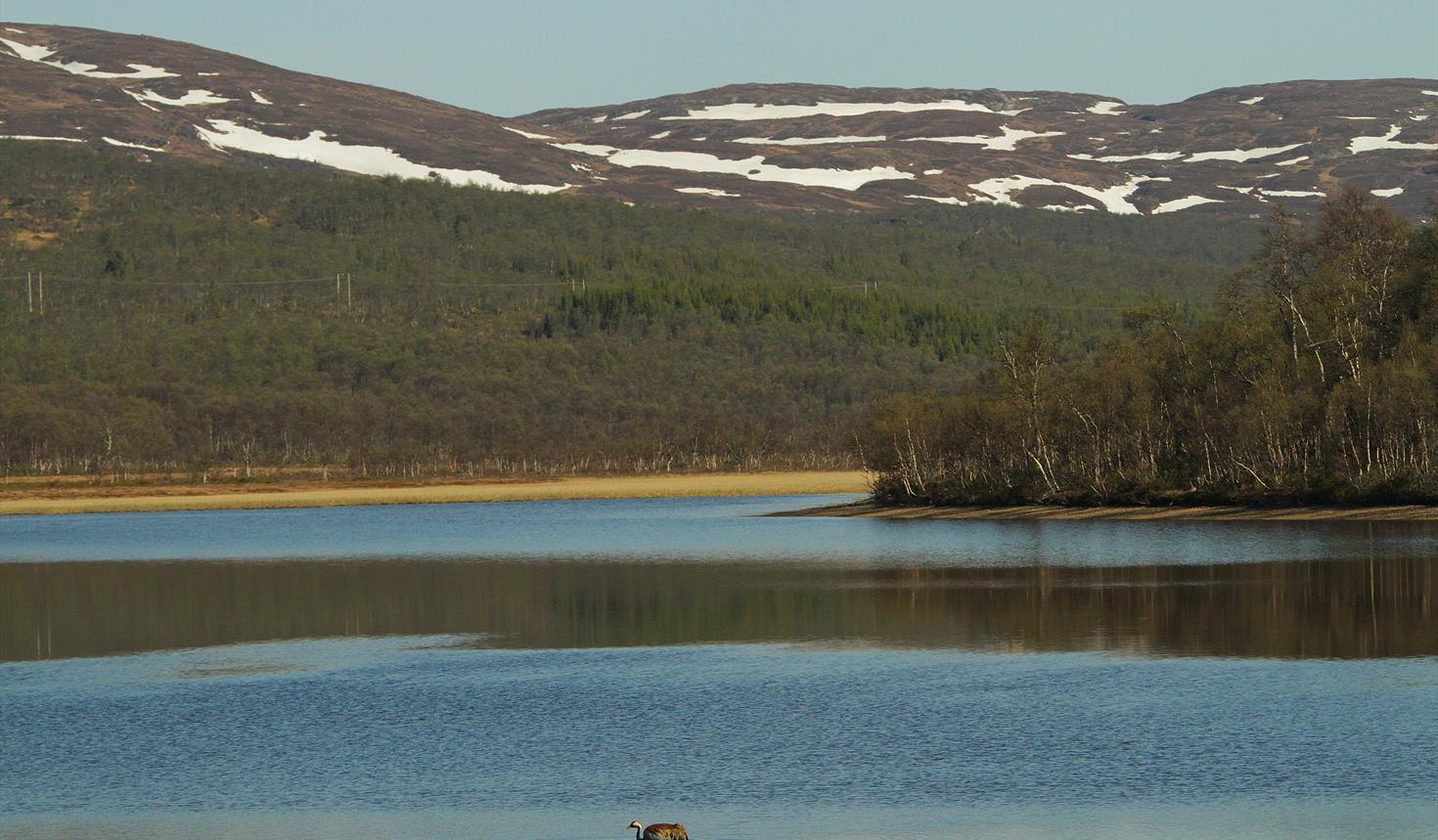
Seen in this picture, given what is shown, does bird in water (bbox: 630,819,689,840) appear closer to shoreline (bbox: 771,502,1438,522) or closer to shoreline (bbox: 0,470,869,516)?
shoreline (bbox: 771,502,1438,522)

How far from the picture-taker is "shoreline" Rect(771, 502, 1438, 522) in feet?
222

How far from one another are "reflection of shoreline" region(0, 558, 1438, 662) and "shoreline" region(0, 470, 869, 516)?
199 ft

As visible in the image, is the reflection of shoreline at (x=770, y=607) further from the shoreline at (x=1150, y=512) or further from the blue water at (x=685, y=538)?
the shoreline at (x=1150, y=512)

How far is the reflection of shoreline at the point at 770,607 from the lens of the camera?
122 ft

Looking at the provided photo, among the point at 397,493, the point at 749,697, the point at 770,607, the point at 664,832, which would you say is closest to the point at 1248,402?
the point at 770,607

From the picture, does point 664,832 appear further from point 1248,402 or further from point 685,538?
point 1248,402

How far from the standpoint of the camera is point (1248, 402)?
75.3 metres

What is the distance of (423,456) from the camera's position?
163 meters

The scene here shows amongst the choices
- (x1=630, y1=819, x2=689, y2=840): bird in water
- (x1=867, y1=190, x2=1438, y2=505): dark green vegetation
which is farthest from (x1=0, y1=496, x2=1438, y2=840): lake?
(x1=867, y1=190, x2=1438, y2=505): dark green vegetation

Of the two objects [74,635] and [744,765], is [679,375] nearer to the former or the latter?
[74,635]

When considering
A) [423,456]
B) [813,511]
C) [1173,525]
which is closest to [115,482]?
[423,456]

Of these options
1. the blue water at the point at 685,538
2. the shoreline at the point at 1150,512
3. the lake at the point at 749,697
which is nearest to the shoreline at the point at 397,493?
the blue water at the point at 685,538

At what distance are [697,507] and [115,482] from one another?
179 ft

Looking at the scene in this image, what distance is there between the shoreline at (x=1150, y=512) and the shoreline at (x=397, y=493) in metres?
27.9
